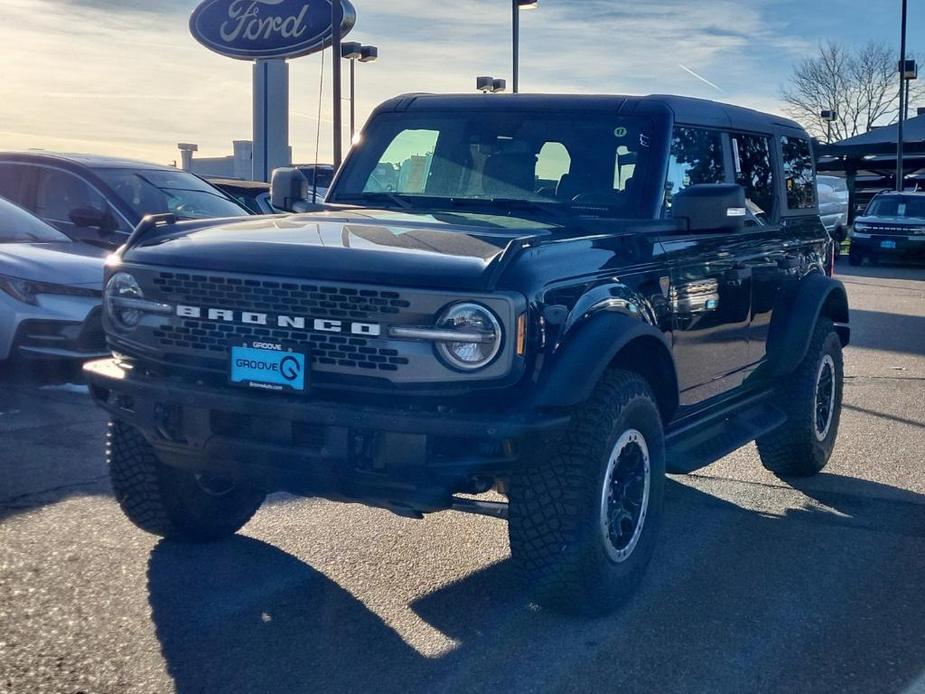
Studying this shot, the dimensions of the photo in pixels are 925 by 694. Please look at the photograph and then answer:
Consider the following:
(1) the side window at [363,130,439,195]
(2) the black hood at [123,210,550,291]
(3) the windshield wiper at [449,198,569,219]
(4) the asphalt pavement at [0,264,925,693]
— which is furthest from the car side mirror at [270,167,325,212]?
(4) the asphalt pavement at [0,264,925,693]

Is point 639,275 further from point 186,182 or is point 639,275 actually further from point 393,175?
point 186,182

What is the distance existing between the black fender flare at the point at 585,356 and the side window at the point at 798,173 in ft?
8.72

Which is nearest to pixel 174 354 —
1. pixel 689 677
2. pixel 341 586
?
pixel 341 586

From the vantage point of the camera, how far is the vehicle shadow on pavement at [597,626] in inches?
148

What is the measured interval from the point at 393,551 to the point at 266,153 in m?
26.1

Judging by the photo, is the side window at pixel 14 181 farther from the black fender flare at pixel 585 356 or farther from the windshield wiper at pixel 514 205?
the black fender flare at pixel 585 356

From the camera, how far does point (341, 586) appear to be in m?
4.54

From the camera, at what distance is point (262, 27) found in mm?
32219

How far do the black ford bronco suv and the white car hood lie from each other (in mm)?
3010

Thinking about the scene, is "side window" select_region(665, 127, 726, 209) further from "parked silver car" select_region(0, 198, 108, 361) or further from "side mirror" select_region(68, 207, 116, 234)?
"side mirror" select_region(68, 207, 116, 234)

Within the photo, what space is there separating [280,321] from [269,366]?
154 mm

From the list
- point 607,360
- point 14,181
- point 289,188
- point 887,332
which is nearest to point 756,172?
point 289,188

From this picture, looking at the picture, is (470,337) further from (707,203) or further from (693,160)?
(693,160)

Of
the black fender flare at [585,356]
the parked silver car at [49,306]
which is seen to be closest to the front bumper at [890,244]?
the parked silver car at [49,306]
